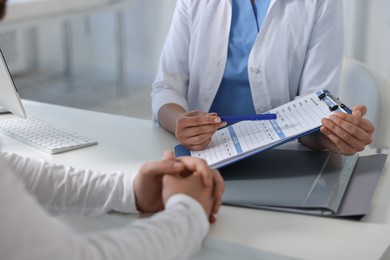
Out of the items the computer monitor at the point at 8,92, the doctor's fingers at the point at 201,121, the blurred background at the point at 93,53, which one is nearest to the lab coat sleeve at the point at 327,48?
the doctor's fingers at the point at 201,121

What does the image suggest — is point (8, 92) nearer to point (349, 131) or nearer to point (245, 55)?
point (245, 55)

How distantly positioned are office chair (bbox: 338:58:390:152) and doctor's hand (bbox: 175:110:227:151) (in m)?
0.52

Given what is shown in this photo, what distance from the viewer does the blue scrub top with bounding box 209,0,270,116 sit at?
158cm

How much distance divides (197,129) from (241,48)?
0.45m

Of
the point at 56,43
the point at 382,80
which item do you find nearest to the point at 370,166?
the point at 382,80

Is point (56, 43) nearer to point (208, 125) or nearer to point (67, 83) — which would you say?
point (67, 83)

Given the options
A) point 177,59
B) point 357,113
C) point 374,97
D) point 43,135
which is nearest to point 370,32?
point 374,97

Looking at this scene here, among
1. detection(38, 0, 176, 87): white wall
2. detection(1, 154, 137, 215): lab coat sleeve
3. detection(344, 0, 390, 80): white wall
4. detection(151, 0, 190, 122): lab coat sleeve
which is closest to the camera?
detection(1, 154, 137, 215): lab coat sleeve

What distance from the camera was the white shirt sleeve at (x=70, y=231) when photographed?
681 millimetres

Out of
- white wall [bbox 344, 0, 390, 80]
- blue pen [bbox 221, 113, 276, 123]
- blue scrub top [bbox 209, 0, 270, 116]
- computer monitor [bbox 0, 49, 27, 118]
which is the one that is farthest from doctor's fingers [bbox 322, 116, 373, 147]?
white wall [bbox 344, 0, 390, 80]

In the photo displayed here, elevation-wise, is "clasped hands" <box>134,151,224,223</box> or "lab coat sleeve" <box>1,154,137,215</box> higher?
"clasped hands" <box>134,151,224,223</box>

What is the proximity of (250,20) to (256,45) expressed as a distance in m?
0.08

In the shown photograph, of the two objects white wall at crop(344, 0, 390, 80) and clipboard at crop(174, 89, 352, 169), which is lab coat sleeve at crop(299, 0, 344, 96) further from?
Result: white wall at crop(344, 0, 390, 80)

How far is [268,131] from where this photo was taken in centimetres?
118
